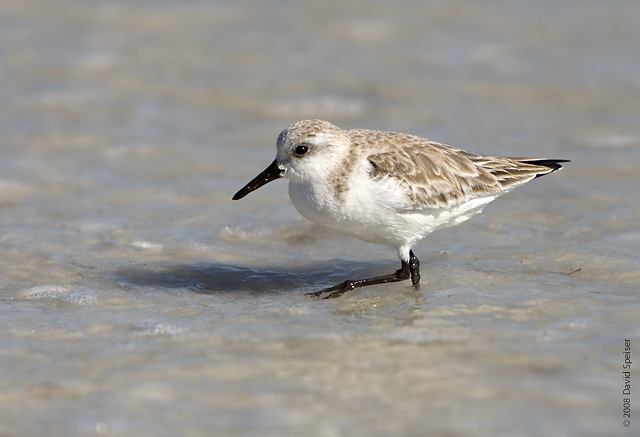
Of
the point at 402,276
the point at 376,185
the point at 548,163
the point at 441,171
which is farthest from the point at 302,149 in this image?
the point at 548,163

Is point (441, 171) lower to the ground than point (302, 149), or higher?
lower

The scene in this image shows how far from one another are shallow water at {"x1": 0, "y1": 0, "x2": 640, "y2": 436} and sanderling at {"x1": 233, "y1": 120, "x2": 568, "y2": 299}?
1.49ft

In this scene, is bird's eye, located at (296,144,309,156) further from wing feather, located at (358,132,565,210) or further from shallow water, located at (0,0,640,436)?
shallow water, located at (0,0,640,436)

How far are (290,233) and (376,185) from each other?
1817 mm

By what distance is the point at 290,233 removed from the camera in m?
8.25

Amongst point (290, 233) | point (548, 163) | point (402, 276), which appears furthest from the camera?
point (290, 233)

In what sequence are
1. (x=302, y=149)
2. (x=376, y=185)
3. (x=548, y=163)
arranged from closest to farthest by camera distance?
(x=376, y=185), (x=302, y=149), (x=548, y=163)

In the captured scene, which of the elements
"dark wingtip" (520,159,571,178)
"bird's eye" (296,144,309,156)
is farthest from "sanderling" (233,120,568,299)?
"dark wingtip" (520,159,571,178)

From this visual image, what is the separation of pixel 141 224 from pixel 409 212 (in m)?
2.75

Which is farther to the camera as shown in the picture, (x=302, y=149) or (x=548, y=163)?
(x=548, y=163)

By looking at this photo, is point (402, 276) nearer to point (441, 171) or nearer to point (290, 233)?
Result: point (441, 171)

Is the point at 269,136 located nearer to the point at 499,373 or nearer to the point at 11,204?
the point at 11,204

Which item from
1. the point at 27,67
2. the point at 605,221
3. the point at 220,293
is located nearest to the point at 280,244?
the point at 220,293

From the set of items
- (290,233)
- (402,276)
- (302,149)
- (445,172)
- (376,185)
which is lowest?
(402,276)
